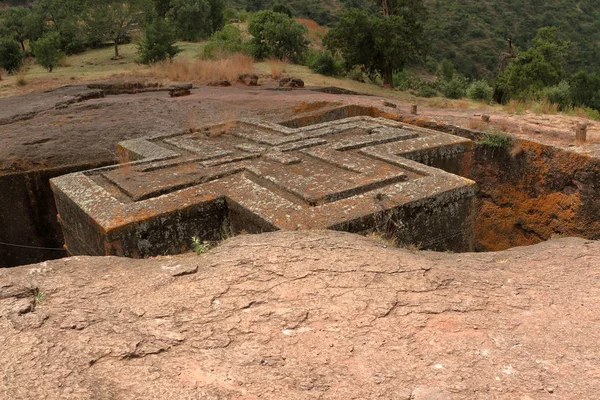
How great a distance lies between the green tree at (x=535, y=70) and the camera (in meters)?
15.2

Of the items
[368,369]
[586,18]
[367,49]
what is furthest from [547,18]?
[368,369]

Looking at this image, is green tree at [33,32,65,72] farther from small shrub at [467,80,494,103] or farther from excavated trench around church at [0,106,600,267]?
small shrub at [467,80,494,103]

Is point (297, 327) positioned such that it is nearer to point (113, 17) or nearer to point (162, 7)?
point (113, 17)

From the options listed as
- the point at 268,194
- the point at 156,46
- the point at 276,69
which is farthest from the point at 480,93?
the point at 268,194

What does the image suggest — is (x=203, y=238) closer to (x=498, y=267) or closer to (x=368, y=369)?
(x=498, y=267)

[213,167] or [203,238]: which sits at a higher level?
[213,167]

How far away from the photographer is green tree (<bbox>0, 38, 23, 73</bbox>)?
54.6 ft

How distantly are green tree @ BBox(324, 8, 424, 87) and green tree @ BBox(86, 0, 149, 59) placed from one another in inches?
328

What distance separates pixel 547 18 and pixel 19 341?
36135 millimetres

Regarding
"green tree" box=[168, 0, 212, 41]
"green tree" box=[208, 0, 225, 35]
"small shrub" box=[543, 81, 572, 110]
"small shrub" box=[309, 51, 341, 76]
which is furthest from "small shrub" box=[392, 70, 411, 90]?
"green tree" box=[208, 0, 225, 35]

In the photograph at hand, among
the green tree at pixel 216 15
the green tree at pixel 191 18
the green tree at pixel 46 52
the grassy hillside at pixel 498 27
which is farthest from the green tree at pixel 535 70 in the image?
the green tree at pixel 216 15

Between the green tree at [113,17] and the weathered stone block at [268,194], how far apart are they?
15.7m

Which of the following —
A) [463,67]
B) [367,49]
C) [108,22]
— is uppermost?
[108,22]

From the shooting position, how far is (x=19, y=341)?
7.02 ft
